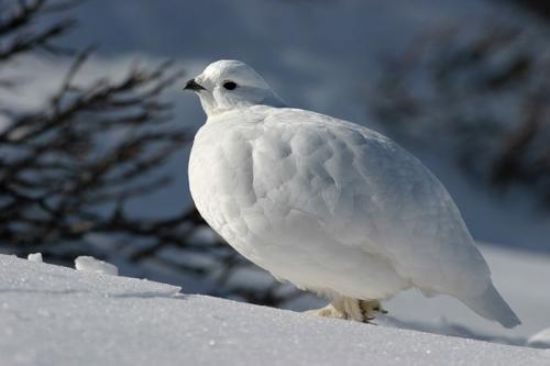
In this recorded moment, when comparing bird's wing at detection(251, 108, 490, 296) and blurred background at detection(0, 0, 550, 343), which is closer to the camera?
bird's wing at detection(251, 108, 490, 296)

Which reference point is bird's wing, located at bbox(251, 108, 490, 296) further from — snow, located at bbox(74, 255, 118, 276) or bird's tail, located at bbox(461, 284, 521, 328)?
snow, located at bbox(74, 255, 118, 276)

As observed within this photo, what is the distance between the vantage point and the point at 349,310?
3.61 metres

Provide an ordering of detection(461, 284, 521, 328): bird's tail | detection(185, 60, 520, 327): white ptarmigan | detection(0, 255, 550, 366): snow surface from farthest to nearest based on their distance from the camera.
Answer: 1. detection(461, 284, 521, 328): bird's tail
2. detection(185, 60, 520, 327): white ptarmigan
3. detection(0, 255, 550, 366): snow surface

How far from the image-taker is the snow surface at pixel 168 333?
2240 millimetres

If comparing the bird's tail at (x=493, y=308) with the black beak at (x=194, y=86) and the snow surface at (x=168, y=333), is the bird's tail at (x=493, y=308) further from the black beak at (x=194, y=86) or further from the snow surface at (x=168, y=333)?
the black beak at (x=194, y=86)

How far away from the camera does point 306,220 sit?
126 inches

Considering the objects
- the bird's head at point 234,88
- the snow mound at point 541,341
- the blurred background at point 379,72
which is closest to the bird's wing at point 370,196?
the bird's head at point 234,88

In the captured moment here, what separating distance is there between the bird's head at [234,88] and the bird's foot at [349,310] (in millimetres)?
600

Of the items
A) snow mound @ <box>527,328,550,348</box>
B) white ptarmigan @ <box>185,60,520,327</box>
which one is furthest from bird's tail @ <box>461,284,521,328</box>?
snow mound @ <box>527,328,550,348</box>

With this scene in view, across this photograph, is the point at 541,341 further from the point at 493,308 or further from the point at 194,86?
the point at 194,86

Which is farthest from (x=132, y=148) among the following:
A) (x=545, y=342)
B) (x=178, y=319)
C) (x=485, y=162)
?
(x=485, y=162)

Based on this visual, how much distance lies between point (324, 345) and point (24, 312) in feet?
1.80

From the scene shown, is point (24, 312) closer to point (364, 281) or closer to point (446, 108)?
point (364, 281)

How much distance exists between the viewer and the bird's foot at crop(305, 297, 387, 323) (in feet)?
11.8
